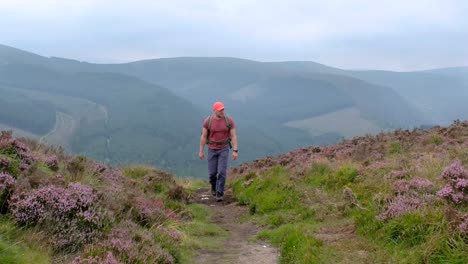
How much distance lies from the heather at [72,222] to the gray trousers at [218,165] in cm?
414

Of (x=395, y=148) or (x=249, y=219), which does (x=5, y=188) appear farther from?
(x=395, y=148)

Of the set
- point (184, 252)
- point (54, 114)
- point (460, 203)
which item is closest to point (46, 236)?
point (184, 252)

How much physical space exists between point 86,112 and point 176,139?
49.0 meters

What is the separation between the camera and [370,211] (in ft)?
24.5

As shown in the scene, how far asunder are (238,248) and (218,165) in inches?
217

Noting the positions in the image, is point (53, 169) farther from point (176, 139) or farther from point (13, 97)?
point (13, 97)

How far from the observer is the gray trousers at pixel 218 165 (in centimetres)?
1305

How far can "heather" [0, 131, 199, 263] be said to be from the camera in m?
5.55

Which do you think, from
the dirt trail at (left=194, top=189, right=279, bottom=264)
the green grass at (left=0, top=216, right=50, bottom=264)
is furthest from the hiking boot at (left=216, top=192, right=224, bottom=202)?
the green grass at (left=0, top=216, right=50, bottom=264)

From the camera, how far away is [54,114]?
534 ft

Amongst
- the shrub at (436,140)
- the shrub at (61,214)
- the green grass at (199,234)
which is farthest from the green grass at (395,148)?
the shrub at (61,214)

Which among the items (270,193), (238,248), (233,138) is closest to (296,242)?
(238,248)

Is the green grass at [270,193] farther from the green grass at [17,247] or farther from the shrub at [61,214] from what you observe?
the green grass at [17,247]

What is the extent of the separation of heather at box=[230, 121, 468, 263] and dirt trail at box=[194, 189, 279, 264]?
0.77 feet
